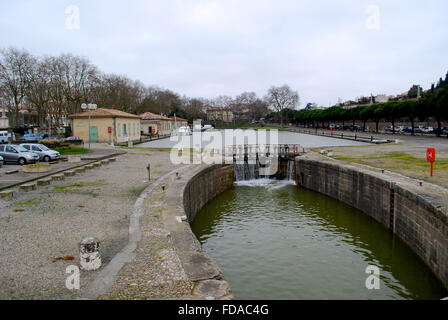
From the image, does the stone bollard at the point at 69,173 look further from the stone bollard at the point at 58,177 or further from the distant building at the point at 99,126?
the distant building at the point at 99,126

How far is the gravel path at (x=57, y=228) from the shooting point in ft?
20.6

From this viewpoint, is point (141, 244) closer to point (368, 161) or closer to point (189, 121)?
point (368, 161)

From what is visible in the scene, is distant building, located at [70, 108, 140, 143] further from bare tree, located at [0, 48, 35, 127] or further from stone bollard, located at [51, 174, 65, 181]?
stone bollard, located at [51, 174, 65, 181]

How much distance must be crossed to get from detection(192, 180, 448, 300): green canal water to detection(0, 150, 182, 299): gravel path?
135 inches

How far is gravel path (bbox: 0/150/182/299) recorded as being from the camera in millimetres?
6277

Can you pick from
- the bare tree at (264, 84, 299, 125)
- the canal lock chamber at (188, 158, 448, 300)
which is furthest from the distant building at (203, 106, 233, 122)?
the canal lock chamber at (188, 158, 448, 300)

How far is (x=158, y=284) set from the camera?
6.20 meters

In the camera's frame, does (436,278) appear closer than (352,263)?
Yes

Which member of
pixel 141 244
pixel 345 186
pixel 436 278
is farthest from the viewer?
pixel 345 186

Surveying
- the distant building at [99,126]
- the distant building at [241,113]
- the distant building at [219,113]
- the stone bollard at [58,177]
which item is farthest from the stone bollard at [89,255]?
the distant building at [241,113]

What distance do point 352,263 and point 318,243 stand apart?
1780mm

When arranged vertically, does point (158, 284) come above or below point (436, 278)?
above
